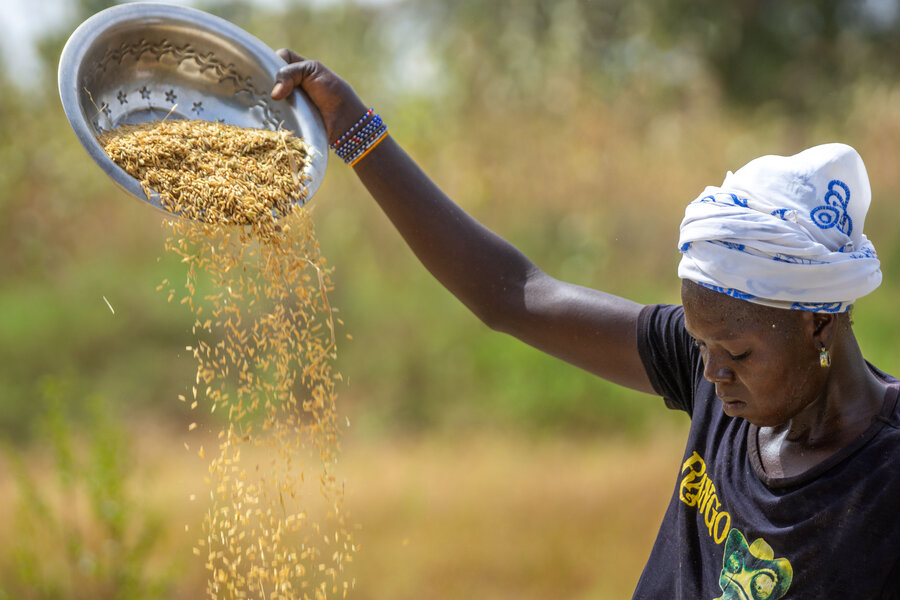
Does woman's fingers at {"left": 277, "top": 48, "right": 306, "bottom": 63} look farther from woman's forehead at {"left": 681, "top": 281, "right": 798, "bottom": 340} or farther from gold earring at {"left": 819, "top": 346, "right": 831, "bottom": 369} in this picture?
gold earring at {"left": 819, "top": 346, "right": 831, "bottom": 369}

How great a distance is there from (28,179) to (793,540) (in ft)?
19.4

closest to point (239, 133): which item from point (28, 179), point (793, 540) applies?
point (793, 540)

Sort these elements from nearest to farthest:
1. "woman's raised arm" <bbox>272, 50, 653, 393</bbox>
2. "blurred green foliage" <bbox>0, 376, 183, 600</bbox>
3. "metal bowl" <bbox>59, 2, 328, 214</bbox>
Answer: "woman's raised arm" <bbox>272, 50, 653, 393</bbox>
"metal bowl" <bbox>59, 2, 328, 214</bbox>
"blurred green foliage" <bbox>0, 376, 183, 600</bbox>

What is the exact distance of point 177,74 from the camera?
222 cm

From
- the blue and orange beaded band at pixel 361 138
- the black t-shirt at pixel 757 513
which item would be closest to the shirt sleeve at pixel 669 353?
the black t-shirt at pixel 757 513

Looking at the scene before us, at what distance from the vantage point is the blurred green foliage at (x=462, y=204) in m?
5.37

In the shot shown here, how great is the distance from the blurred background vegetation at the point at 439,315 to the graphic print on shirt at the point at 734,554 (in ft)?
7.46

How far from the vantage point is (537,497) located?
14.8 feet

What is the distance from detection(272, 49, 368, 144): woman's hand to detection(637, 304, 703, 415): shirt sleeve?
2.54 ft

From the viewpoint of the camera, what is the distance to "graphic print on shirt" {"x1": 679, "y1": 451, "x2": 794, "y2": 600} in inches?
56.3

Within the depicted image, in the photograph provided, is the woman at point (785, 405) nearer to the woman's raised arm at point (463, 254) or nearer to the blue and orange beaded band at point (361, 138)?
the woman's raised arm at point (463, 254)

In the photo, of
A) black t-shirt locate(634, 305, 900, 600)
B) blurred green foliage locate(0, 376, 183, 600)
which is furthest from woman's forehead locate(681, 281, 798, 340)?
blurred green foliage locate(0, 376, 183, 600)

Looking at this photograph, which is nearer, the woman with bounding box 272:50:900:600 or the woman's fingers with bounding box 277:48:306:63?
the woman with bounding box 272:50:900:600

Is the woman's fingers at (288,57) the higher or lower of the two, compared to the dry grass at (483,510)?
higher
